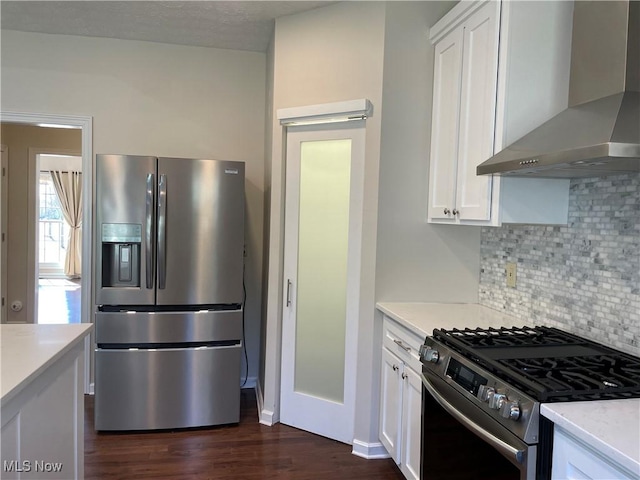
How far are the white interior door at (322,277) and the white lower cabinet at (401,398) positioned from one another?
10.0 inches

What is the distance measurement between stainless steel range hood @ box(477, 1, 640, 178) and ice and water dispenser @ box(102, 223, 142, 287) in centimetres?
210

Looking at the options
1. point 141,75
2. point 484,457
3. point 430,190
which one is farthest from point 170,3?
point 484,457

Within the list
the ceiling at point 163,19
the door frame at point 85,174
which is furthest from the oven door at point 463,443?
the door frame at point 85,174

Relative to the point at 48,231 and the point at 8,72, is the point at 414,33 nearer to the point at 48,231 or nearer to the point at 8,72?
the point at 8,72

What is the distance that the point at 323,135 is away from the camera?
289 centimetres

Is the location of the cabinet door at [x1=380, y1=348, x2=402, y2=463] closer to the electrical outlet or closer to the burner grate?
the burner grate

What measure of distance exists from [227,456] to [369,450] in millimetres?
838

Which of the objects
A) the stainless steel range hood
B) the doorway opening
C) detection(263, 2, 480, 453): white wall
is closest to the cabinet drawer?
detection(263, 2, 480, 453): white wall

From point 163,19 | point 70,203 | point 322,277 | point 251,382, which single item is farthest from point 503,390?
point 70,203

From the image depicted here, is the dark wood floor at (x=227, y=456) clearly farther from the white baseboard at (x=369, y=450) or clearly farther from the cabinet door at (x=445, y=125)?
the cabinet door at (x=445, y=125)

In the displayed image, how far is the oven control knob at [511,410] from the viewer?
1.35 meters

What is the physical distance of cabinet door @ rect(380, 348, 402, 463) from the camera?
7.88ft

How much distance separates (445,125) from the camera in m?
2.52

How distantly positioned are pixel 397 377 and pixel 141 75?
2.91 meters
